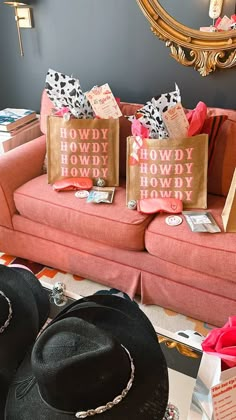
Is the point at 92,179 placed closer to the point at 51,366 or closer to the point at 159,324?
the point at 159,324

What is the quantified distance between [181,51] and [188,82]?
0.59ft

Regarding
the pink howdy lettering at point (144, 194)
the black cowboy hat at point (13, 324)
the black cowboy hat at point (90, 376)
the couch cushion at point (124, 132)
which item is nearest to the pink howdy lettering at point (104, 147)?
the couch cushion at point (124, 132)

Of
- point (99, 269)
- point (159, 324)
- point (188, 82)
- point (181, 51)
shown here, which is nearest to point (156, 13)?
point (181, 51)

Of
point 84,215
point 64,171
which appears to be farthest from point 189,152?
point 64,171

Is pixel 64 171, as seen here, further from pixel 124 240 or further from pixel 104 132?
pixel 124 240

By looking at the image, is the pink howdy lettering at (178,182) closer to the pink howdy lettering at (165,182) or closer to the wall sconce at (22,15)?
the pink howdy lettering at (165,182)

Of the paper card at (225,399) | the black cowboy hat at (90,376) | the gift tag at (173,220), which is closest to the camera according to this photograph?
the black cowboy hat at (90,376)

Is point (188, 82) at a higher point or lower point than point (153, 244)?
higher

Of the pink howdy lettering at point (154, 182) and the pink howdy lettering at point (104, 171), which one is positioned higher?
the pink howdy lettering at point (154, 182)

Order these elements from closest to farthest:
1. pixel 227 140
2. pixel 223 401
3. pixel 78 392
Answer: pixel 78 392 → pixel 223 401 → pixel 227 140

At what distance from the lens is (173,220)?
1.61 meters

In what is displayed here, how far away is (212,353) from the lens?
2.68ft

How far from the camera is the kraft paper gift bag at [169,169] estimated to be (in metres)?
1.66

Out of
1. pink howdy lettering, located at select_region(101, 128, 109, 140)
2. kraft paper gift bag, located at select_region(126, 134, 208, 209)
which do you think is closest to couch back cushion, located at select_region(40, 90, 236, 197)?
kraft paper gift bag, located at select_region(126, 134, 208, 209)
